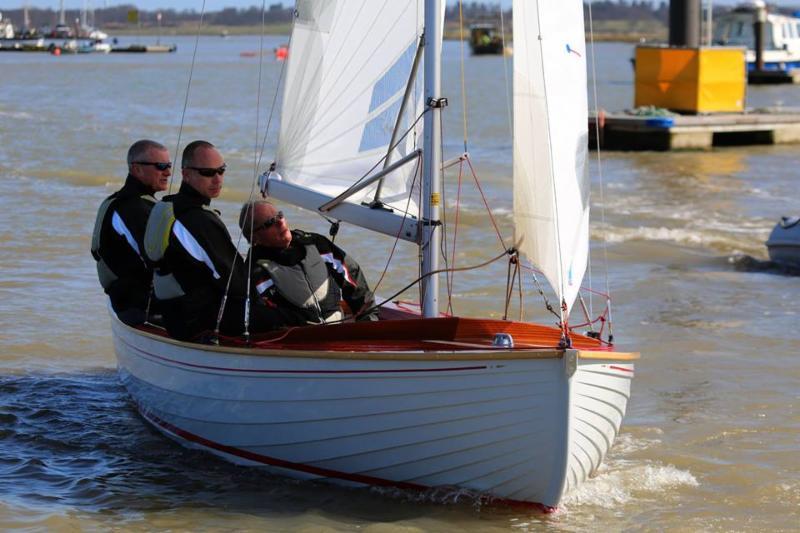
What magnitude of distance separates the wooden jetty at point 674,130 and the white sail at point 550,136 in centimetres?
1905

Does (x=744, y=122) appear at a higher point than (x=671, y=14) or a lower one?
lower

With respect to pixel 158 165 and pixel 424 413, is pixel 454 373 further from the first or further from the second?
pixel 158 165

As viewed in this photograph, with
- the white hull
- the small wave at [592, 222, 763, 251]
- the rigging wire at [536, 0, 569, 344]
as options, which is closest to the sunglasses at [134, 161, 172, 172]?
the white hull

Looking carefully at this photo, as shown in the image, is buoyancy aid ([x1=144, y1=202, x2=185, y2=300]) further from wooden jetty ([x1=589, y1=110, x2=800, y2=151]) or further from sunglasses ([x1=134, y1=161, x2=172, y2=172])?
wooden jetty ([x1=589, y1=110, x2=800, y2=151])

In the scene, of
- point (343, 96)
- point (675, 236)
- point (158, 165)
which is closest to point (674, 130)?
point (675, 236)

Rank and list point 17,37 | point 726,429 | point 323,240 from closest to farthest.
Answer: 1. point 323,240
2. point 726,429
3. point 17,37

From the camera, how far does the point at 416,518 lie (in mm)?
5562

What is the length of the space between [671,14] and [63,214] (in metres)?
16.2

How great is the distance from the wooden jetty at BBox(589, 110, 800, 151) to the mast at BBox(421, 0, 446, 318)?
61.0 ft

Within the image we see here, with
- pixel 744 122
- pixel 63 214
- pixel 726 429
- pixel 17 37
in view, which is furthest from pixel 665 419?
pixel 17 37

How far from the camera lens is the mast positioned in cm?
591

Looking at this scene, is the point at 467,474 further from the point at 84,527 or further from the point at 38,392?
the point at 38,392

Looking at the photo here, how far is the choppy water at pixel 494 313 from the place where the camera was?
5727mm

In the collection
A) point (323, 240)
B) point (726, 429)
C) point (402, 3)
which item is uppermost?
point (402, 3)
